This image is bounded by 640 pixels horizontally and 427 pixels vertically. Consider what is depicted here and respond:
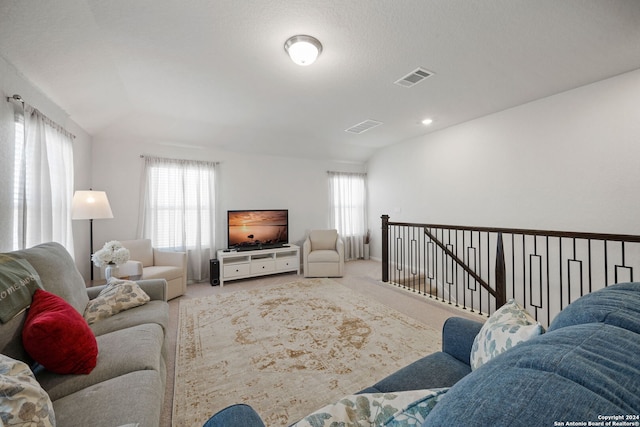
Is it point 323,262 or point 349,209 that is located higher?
point 349,209

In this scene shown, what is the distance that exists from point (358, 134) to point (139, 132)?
3683 mm

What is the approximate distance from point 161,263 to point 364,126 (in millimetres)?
→ 3931

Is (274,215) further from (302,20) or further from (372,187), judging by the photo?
(302,20)

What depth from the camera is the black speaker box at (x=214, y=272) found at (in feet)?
13.5

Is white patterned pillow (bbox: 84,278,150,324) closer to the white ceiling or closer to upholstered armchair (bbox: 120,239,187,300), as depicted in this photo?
upholstered armchair (bbox: 120,239,187,300)

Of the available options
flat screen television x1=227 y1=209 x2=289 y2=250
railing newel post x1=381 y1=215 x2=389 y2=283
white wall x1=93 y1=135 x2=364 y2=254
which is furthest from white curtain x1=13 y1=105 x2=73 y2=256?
railing newel post x1=381 y1=215 x2=389 y2=283

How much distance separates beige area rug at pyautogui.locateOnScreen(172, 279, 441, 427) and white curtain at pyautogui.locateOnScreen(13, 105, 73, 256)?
5.11ft

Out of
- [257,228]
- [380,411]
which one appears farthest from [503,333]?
[257,228]

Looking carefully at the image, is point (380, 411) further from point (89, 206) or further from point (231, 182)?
point (231, 182)

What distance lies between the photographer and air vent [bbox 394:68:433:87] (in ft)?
8.38

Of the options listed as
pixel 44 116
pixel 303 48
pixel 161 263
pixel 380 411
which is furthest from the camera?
pixel 161 263

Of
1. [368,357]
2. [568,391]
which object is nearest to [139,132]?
[368,357]

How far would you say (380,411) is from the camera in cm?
70

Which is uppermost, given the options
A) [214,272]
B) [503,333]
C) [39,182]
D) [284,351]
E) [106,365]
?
[39,182]
